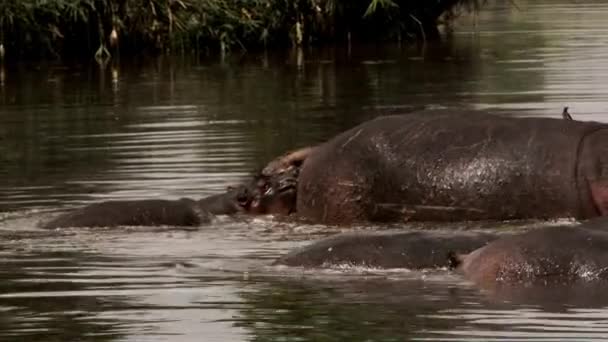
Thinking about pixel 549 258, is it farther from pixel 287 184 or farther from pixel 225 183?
pixel 225 183

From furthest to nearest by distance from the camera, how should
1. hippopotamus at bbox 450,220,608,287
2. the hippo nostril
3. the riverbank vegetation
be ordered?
the riverbank vegetation, the hippo nostril, hippopotamus at bbox 450,220,608,287

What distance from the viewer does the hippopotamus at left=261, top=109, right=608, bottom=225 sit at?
1087 centimetres

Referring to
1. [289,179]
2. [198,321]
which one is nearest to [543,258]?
[198,321]

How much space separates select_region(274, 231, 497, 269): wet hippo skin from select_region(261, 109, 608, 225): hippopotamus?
1768 mm

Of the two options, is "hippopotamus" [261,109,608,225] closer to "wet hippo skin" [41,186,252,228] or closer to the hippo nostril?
the hippo nostril

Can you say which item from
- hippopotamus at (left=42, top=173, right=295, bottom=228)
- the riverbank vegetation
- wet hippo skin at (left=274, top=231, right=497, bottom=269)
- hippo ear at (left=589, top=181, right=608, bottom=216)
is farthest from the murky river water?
hippo ear at (left=589, top=181, right=608, bottom=216)

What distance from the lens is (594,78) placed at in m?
21.1

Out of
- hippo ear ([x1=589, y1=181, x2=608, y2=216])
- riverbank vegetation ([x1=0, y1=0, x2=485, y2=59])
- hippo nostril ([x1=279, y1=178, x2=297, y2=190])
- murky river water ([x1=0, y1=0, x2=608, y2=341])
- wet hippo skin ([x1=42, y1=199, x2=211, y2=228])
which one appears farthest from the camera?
riverbank vegetation ([x1=0, y1=0, x2=485, y2=59])

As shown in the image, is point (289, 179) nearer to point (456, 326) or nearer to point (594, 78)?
point (456, 326)

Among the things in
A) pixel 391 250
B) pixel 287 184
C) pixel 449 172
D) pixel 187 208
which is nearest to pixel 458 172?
pixel 449 172

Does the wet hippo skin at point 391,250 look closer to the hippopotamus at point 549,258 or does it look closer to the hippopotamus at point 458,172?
the hippopotamus at point 549,258

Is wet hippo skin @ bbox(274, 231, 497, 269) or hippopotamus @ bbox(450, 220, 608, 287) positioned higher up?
hippopotamus @ bbox(450, 220, 608, 287)

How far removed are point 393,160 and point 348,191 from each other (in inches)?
12.8

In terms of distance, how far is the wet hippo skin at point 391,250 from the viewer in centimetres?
888
